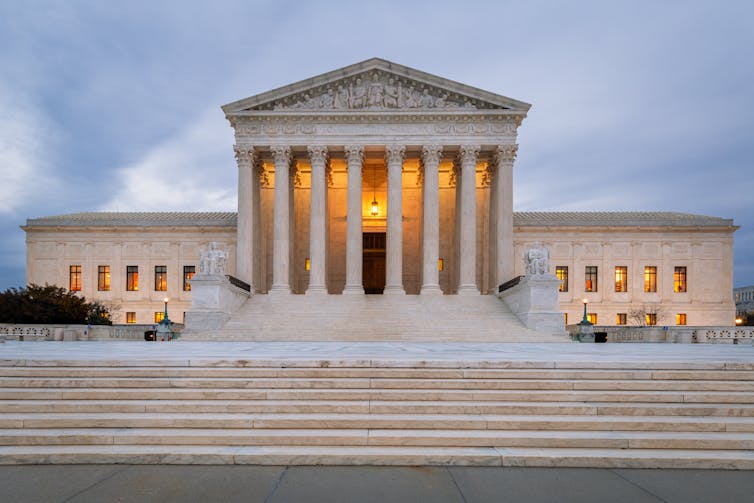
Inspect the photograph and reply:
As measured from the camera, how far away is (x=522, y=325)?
2900 cm

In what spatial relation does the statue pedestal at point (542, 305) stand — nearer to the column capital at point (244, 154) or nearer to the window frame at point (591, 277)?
the column capital at point (244, 154)

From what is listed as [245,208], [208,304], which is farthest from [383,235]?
[208,304]

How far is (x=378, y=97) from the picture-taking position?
123 ft

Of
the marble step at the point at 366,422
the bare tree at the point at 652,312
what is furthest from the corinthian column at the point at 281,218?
the bare tree at the point at 652,312

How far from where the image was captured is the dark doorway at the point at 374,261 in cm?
4659

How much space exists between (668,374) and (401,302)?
23.8m

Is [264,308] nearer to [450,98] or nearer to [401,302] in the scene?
[401,302]

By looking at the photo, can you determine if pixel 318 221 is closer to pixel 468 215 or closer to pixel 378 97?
pixel 378 97

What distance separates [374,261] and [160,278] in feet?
69.6

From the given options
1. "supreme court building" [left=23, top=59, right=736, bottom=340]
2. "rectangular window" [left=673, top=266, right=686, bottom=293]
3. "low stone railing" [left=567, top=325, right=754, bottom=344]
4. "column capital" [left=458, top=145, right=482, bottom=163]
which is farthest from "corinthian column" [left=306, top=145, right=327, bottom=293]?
"rectangular window" [left=673, top=266, right=686, bottom=293]

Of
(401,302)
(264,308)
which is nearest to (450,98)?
(401,302)

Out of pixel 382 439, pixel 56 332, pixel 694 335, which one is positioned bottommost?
pixel 694 335

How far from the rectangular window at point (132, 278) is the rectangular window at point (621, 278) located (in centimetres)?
4697

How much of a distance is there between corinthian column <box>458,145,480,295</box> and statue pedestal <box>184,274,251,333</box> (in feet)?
54.3
